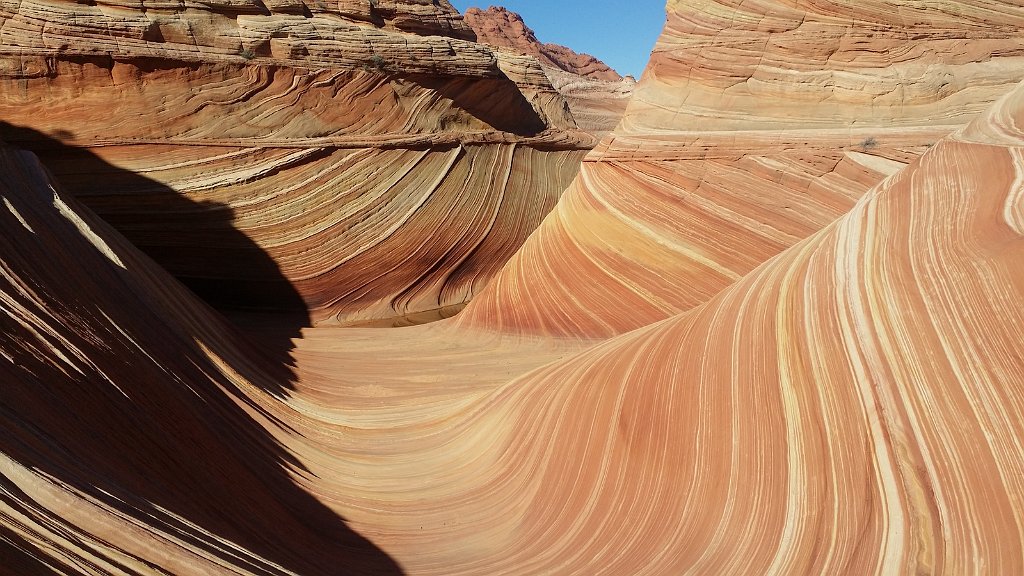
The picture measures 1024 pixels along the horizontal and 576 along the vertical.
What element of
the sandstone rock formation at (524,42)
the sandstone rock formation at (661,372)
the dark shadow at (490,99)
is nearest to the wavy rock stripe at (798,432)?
the sandstone rock formation at (661,372)

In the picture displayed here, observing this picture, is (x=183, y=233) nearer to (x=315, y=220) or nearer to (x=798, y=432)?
(x=315, y=220)

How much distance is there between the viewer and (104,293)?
412 centimetres

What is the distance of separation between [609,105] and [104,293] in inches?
953

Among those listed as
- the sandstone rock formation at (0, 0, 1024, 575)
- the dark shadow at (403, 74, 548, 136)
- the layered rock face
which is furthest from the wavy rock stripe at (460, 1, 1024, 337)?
the dark shadow at (403, 74, 548, 136)

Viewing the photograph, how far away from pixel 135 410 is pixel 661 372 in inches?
92.6

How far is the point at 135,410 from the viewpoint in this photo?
3164 mm

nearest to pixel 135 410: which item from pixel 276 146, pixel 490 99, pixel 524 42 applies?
pixel 276 146

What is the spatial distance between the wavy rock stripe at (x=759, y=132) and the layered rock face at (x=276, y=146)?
11.3ft

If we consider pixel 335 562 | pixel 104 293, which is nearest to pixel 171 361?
pixel 104 293

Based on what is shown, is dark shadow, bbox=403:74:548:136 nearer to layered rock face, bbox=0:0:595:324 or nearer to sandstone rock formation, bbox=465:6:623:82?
layered rock face, bbox=0:0:595:324

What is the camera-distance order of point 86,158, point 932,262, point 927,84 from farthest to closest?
point 86,158
point 927,84
point 932,262

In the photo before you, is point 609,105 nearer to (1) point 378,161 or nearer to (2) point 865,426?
(1) point 378,161

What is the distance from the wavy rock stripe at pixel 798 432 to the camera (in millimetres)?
2244

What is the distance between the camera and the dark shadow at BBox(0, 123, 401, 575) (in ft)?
7.50
